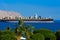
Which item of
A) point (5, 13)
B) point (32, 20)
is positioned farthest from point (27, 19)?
point (5, 13)

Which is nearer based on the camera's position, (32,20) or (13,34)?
(13,34)

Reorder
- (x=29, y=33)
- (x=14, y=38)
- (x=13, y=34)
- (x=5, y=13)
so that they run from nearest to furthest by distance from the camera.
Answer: (x=14, y=38), (x=13, y=34), (x=29, y=33), (x=5, y=13)

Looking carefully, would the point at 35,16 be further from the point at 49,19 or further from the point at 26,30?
the point at 26,30

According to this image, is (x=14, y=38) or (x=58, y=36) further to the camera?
(x=58, y=36)

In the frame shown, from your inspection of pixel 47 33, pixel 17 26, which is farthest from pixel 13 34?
pixel 47 33

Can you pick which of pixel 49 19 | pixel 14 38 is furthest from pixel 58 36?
pixel 49 19

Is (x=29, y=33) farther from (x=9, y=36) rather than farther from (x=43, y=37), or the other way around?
(x=9, y=36)

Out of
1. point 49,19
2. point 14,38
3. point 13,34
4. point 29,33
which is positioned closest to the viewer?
point 14,38

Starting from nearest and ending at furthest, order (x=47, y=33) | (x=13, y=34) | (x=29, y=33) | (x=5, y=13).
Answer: (x=13, y=34)
(x=29, y=33)
(x=47, y=33)
(x=5, y=13)

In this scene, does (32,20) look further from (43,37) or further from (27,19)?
(43,37)
